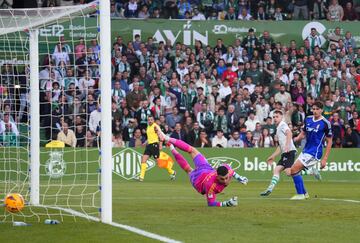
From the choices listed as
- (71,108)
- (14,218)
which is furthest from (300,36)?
(14,218)

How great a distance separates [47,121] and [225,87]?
9.41 metres

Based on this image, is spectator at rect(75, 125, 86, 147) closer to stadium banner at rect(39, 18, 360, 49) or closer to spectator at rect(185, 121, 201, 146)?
spectator at rect(185, 121, 201, 146)

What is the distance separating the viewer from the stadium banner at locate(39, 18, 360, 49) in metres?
36.2

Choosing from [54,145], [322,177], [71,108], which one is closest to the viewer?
[54,145]

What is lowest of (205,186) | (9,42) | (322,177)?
(322,177)

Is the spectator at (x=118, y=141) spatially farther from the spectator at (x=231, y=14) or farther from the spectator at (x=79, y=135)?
the spectator at (x=231, y=14)

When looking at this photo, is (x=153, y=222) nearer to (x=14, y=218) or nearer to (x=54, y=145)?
(x=14, y=218)

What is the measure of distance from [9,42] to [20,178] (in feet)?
10.5

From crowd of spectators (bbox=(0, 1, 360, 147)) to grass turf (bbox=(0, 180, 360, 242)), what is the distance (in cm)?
1181

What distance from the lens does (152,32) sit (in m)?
36.4

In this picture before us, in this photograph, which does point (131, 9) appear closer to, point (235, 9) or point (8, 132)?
point (235, 9)

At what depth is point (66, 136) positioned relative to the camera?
90.1ft

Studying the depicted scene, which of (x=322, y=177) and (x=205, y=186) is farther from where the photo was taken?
(x=322, y=177)

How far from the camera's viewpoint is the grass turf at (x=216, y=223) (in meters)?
11.9
